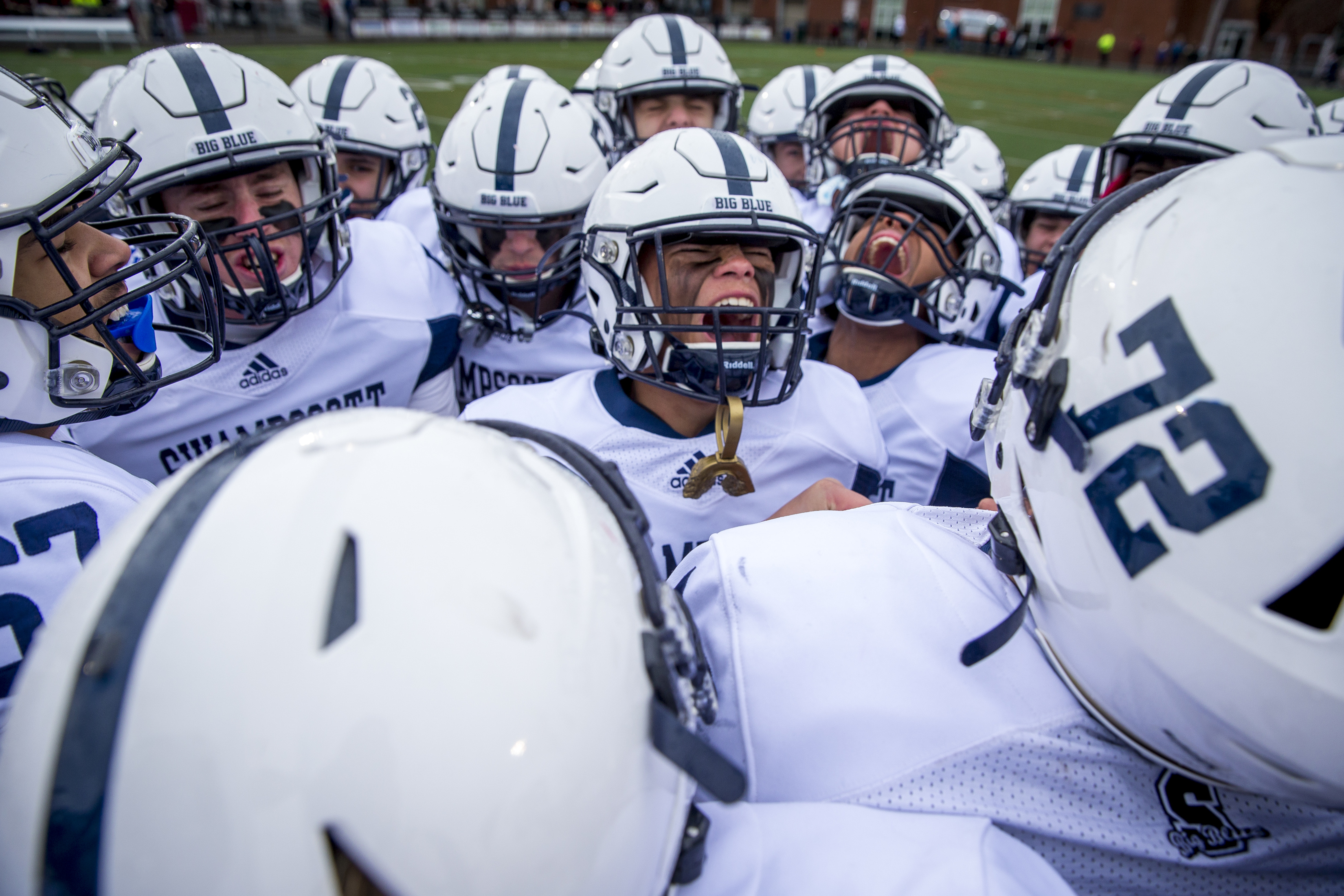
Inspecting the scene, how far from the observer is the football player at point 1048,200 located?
12.6 feet

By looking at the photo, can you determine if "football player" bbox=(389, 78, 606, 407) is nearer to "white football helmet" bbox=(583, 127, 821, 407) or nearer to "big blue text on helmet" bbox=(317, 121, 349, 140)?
"white football helmet" bbox=(583, 127, 821, 407)

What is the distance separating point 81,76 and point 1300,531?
793 inches

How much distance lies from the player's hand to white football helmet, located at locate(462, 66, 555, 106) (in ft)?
7.69

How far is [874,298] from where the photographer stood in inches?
95.0

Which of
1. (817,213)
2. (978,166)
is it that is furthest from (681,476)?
(978,166)

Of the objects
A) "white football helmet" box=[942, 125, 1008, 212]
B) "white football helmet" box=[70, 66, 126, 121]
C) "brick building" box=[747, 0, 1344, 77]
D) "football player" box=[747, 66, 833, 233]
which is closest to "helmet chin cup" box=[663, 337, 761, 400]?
"football player" box=[747, 66, 833, 233]

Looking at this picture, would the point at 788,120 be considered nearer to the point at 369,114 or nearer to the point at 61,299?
the point at 369,114

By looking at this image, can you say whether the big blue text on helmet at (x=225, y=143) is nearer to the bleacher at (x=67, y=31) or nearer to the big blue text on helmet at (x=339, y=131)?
the big blue text on helmet at (x=339, y=131)

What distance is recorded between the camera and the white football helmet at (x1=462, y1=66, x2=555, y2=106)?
342cm

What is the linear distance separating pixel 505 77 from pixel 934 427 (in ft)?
11.2

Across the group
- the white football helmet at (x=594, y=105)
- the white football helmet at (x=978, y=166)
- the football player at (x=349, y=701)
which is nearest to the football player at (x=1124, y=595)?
the football player at (x=349, y=701)

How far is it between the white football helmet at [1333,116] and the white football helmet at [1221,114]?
1.15m

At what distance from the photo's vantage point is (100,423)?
80.7 inches

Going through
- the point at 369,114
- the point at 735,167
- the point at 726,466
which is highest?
the point at 369,114
